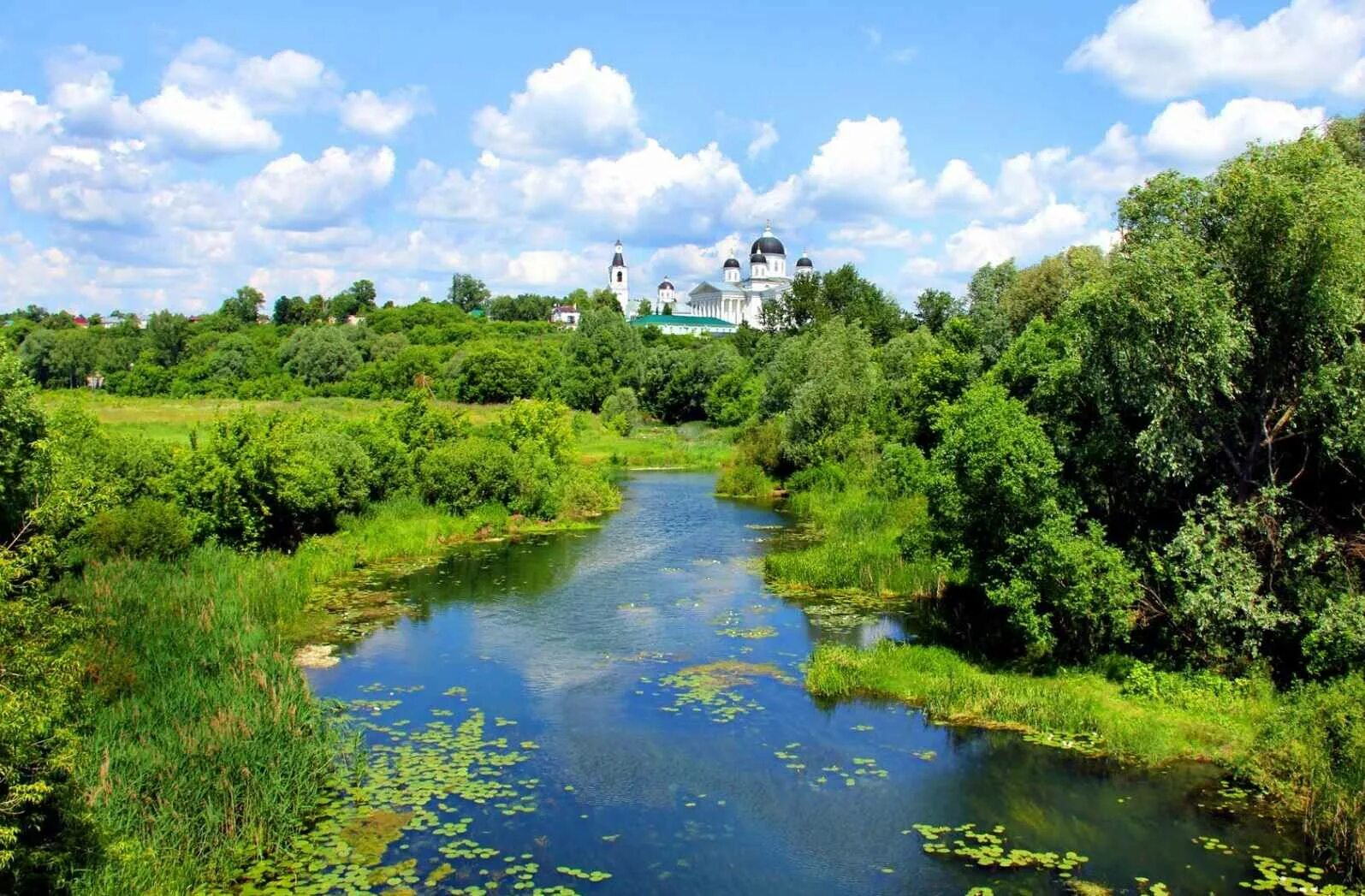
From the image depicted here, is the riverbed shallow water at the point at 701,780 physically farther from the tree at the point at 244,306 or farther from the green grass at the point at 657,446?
the tree at the point at 244,306

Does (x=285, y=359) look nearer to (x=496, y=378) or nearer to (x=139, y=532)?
(x=496, y=378)

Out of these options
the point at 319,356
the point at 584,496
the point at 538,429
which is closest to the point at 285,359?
the point at 319,356

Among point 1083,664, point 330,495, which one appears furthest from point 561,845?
point 330,495

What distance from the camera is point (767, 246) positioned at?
18112cm

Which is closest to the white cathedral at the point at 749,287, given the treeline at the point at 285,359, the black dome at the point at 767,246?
the black dome at the point at 767,246

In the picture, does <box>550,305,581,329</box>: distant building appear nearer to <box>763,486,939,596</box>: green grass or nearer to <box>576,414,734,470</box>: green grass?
<box>576,414,734,470</box>: green grass

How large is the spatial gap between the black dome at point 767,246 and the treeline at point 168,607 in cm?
14422

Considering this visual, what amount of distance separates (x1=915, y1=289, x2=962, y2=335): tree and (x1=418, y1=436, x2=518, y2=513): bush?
59849mm

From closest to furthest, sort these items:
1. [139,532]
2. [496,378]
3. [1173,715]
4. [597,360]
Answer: [1173,715]
[139,532]
[496,378]
[597,360]

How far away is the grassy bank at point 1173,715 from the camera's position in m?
14.5

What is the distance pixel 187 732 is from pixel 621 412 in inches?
Answer: 2679

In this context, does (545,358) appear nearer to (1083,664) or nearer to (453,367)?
(453,367)

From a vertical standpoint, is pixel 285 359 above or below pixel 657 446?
above

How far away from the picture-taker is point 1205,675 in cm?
1862
